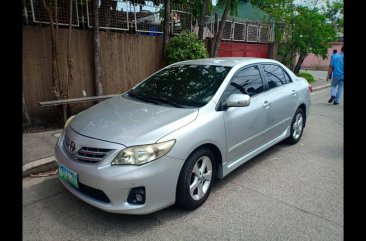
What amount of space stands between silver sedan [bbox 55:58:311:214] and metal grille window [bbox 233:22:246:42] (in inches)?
302

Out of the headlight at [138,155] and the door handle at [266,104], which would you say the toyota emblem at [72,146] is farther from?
the door handle at [266,104]

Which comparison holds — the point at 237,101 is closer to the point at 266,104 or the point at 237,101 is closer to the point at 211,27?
the point at 266,104

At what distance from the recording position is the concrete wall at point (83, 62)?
5.80 m

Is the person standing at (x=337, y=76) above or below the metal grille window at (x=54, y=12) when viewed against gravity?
below

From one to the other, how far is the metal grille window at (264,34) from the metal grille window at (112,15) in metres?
7.62

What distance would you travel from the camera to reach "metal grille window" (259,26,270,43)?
516 inches

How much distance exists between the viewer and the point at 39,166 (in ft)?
12.9

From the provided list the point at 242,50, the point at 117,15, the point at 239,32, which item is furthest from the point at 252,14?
the point at 117,15

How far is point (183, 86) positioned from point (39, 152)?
95.2 inches

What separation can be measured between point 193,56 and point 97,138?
202 inches

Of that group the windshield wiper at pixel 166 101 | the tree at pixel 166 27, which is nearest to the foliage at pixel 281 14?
the tree at pixel 166 27

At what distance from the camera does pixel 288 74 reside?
503 centimetres

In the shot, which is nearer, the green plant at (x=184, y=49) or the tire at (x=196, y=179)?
the tire at (x=196, y=179)
